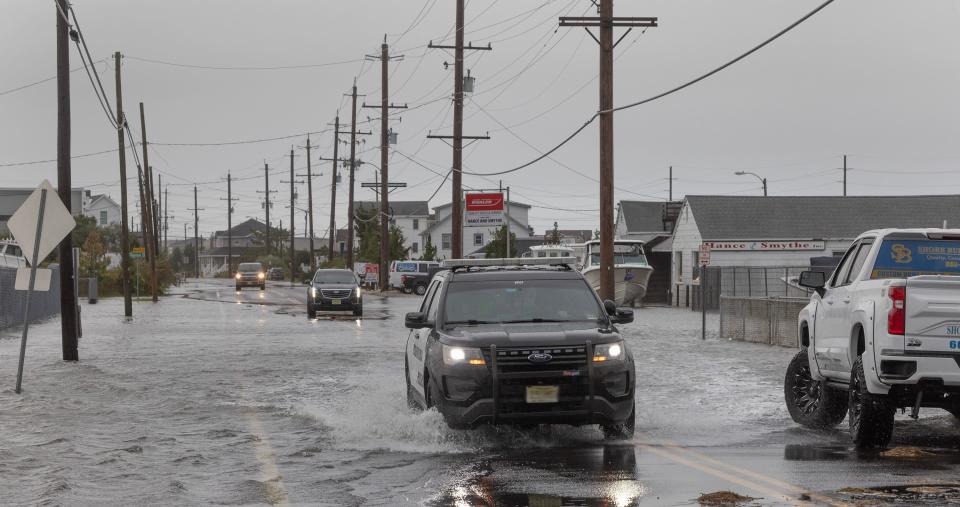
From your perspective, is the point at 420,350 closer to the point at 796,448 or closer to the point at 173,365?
the point at 796,448

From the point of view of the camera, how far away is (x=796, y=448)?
11211 mm

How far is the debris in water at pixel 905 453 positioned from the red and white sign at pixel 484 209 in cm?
3810

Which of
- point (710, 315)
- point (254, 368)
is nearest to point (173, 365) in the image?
point (254, 368)

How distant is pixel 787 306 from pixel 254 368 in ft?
39.5

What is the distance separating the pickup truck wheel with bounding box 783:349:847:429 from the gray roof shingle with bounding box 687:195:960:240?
4048 centimetres

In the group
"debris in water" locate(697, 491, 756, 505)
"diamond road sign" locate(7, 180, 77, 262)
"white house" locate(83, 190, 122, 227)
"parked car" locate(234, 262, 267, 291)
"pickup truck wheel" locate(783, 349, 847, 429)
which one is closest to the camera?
"debris in water" locate(697, 491, 756, 505)

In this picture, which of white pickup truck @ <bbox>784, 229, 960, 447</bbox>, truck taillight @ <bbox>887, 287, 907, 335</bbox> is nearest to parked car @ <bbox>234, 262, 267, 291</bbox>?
white pickup truck @ <bbox>784, 229, 960, 447</bbox>

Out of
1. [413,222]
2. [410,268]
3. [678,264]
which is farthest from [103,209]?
[678,264]

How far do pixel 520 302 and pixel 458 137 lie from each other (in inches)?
1254

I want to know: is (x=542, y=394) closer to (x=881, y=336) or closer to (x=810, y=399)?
(x=881, y=336)

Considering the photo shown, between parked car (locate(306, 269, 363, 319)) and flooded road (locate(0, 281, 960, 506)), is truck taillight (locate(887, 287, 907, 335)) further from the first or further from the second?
parked car (locate(306, 269, 363, 319))

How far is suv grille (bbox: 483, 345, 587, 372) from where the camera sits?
1089 cm

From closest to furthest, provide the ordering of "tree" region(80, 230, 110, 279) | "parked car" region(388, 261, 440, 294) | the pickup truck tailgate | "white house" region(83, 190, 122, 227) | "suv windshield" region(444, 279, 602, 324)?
the pickup truck tailgate → "suv windshield" region(444, 279, 602, 324) → "tree" region(80, 230, 110, 279) → "parked car" region(388, 261, 440, 294) → "white house" region(83, 190, 122, 227)

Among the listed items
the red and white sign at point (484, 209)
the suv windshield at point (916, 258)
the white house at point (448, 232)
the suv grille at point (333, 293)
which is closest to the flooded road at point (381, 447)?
the suv windshield at point (916, 258)
